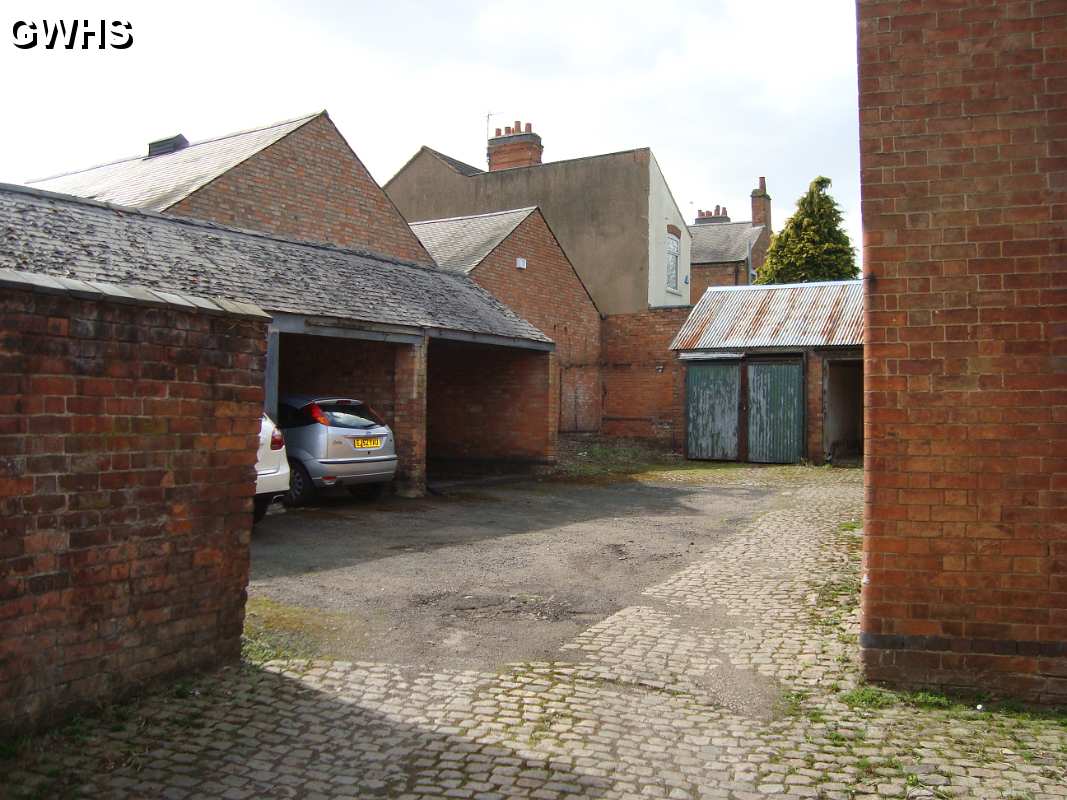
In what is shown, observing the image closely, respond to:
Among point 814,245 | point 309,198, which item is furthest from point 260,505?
point 814,245

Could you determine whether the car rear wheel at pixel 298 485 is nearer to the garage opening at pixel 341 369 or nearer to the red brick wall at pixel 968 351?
the garage opening at pixel 341 369

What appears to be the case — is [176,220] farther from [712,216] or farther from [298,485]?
[712,216]

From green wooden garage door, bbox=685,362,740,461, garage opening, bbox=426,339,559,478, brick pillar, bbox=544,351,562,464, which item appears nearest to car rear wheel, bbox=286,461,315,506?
garage opening, bbox=426,339,559,478

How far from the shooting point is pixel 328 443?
37.3ft

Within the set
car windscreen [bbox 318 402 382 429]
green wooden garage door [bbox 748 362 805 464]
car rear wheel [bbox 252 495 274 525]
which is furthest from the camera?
green wooden garage door [bbox 748 362 805 464]

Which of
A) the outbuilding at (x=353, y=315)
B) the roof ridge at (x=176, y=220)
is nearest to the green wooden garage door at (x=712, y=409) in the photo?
the outbuilding at (x=353, y=315)

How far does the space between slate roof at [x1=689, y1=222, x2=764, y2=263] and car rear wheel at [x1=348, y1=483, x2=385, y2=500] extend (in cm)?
2932

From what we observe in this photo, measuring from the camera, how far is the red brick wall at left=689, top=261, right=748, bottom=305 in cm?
3897

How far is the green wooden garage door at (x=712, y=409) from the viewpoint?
68.1ft

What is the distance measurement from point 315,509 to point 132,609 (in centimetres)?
734

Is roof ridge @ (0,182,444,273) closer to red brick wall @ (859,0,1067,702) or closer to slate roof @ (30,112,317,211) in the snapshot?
slate roof @ (30,112,317,211)

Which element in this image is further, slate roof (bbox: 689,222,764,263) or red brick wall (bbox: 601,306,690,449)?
slate roof (bbox: 689,222,764,263)

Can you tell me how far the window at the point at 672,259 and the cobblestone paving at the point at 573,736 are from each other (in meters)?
24.7

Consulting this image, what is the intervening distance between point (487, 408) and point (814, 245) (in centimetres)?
1898
